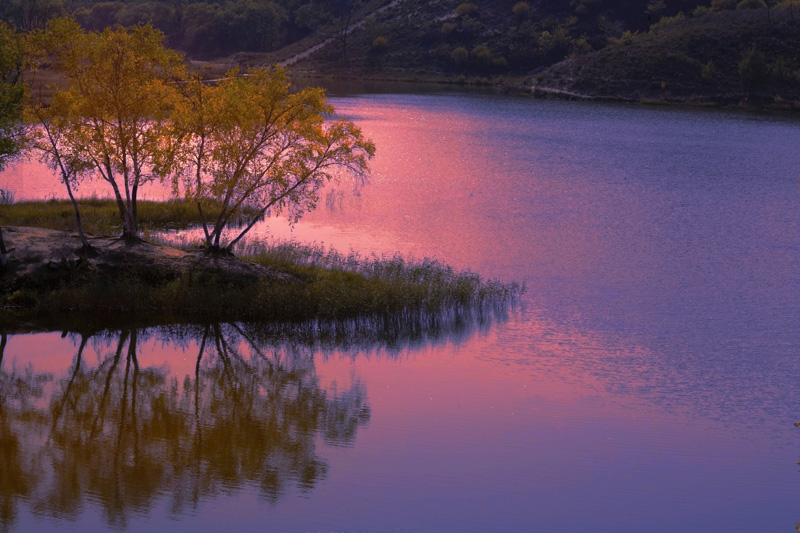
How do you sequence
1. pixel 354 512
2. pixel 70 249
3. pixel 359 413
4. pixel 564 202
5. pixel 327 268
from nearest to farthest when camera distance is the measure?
1. pixel 354 512
2. pixel 359 413
3. pixel 70 249
4. pixel 327 268
5. pixel 564 202

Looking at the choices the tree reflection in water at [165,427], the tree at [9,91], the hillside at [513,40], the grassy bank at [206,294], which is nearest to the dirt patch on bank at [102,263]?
the grassy bank at [206,294]

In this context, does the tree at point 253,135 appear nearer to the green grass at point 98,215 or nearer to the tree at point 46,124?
the green grass at point 98,215

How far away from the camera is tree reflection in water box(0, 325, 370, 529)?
1544 cm

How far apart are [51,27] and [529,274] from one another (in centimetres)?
1710

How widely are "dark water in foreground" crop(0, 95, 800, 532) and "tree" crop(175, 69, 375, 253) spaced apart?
4632 mm

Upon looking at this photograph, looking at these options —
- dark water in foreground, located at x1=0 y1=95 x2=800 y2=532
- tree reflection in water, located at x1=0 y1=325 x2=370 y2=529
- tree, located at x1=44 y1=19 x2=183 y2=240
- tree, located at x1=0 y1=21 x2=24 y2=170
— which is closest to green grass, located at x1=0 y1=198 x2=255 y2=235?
tree, located at x1=44 y1=19 x2=183 y2=240

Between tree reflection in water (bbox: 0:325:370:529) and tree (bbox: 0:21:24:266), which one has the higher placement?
tree (bbox: 0:21:24:266)

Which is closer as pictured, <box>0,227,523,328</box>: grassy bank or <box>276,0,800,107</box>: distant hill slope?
<box>0,227,523,328</box>: grassy bank

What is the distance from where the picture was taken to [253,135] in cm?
2720

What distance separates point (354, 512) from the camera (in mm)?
15070

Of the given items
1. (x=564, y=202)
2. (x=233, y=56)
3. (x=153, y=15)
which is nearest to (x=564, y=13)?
(x=233, y=56)

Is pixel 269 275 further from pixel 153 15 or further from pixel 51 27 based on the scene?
pixel 153 15

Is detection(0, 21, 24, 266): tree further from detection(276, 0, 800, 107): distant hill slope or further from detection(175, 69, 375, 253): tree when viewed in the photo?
detection(276, 0, 800, 107): distant hill slope

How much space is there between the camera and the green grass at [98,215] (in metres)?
29.9
